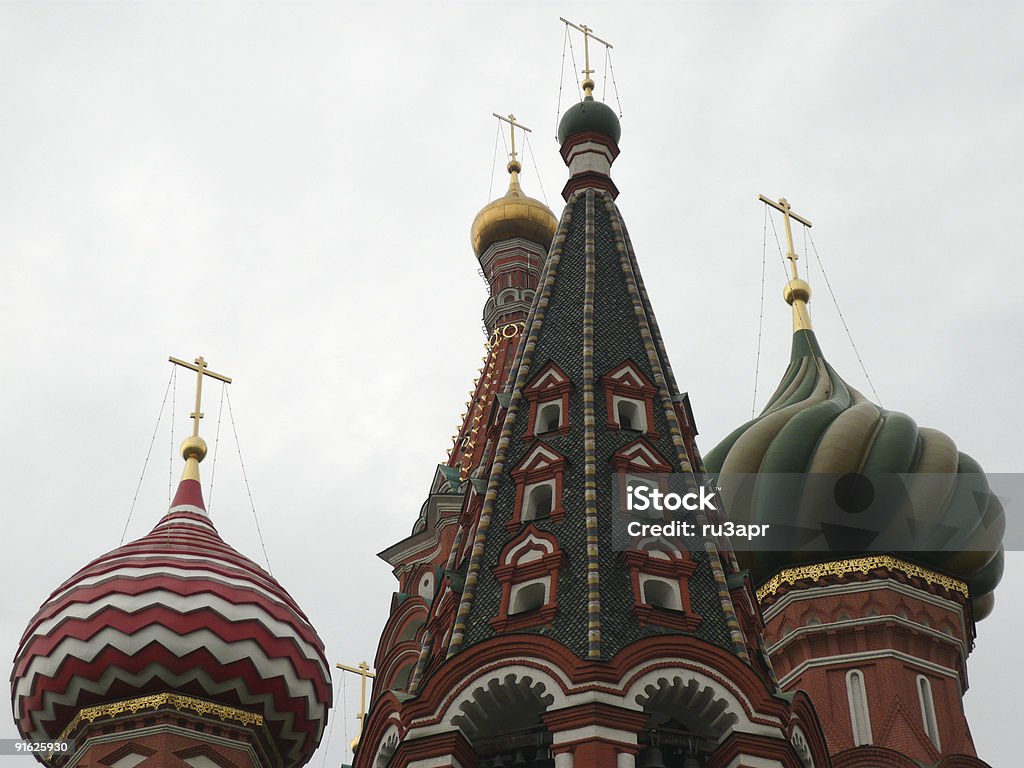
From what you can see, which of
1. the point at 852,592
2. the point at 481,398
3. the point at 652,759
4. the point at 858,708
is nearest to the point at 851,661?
the point at 858,708

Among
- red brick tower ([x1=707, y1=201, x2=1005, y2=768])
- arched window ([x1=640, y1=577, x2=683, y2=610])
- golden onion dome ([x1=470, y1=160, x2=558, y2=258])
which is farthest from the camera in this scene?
golden onion dome ([x1=470, y1=160, x2=558, y2=258])

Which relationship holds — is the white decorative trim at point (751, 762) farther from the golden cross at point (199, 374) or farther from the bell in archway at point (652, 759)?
the golden cross at point (199, 374)

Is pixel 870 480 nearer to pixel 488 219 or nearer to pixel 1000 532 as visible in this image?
pixel 1000 532

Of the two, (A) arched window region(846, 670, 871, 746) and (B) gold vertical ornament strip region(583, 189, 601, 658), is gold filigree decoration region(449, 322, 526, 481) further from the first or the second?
(A) arched window region(846, 670, 871, 746)

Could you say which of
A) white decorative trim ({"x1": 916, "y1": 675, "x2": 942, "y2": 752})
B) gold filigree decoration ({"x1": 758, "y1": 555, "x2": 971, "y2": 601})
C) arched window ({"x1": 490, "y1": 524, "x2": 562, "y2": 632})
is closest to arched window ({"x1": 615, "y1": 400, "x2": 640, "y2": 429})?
arched window ({"x1": 490, "y1": 524, "x2": 562, "y2": 632})

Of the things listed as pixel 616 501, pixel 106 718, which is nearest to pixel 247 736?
pixel 106 718

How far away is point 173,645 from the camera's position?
73.0ft

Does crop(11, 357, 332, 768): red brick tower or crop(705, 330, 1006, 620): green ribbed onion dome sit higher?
crop(705, 330, 1006, 620): green ribbed onion dome

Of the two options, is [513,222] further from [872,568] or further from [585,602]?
[585,602]

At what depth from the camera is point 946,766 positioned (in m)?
22.9

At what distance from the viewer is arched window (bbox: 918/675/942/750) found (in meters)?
23.1

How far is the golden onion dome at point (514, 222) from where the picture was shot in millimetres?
28766

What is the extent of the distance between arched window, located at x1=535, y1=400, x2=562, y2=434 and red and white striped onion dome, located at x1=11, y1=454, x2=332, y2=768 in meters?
5.36

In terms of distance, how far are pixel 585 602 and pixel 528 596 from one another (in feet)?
2.48
